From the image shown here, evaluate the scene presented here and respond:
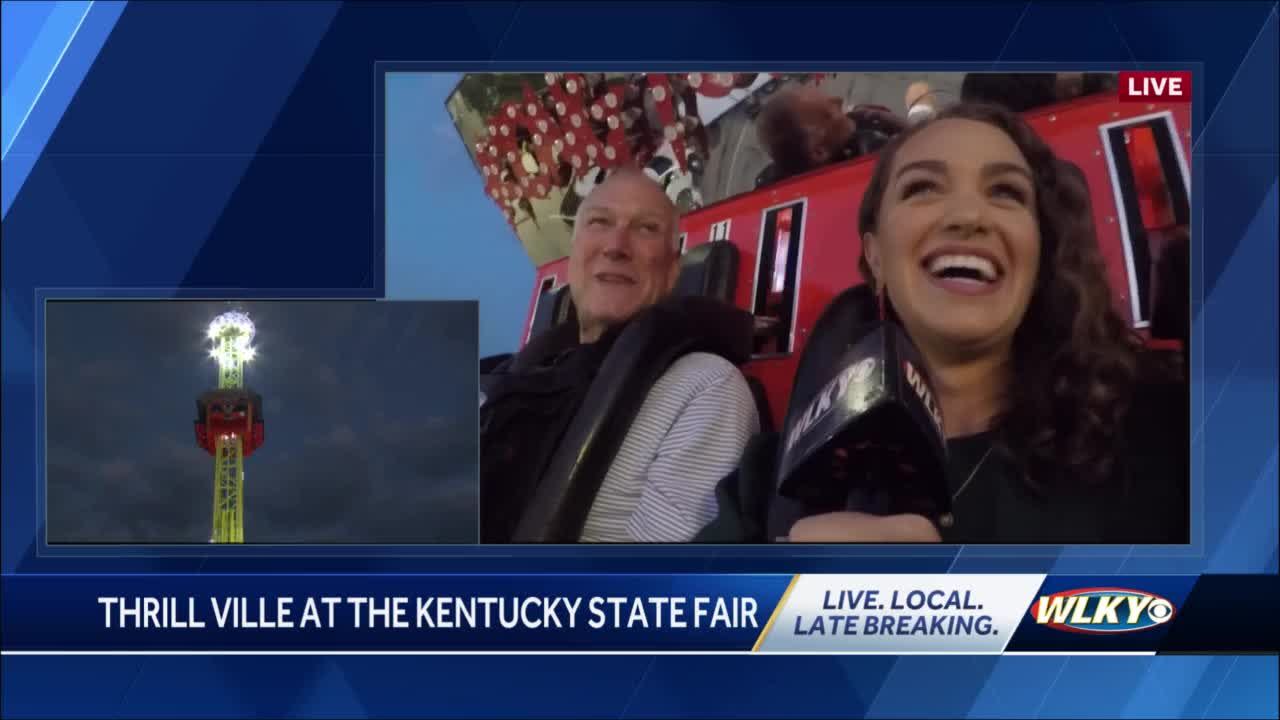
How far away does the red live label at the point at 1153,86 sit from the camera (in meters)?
4.90

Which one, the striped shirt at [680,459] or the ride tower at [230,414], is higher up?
the ride tower at [230,414]

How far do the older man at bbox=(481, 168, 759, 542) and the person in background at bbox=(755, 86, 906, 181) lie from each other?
1.58 ft

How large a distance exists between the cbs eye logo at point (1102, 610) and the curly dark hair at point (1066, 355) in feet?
1.58

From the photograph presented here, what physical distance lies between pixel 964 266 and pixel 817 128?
76cm

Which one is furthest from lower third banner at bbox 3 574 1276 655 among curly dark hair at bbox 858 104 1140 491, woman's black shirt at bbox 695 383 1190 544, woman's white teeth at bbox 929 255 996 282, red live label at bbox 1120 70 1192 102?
red live label at bbox 1120 70 1192 102

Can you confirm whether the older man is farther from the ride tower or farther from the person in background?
the ride tower

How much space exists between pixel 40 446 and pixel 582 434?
212cm

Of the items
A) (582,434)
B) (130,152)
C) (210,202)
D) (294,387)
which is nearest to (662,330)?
(582,434)

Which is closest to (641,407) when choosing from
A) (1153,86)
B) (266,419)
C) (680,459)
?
(680,459)

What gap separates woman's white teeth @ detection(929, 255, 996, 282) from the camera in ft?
15.9

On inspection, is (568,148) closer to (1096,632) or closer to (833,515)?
(833,515)

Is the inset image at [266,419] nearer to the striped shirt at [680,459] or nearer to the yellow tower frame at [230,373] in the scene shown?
the yellow tower frame at [230,373]

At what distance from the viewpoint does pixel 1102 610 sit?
5000 millimetres

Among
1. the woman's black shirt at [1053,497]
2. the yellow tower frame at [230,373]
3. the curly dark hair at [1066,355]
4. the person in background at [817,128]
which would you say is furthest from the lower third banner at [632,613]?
the person in background at [817,128]
